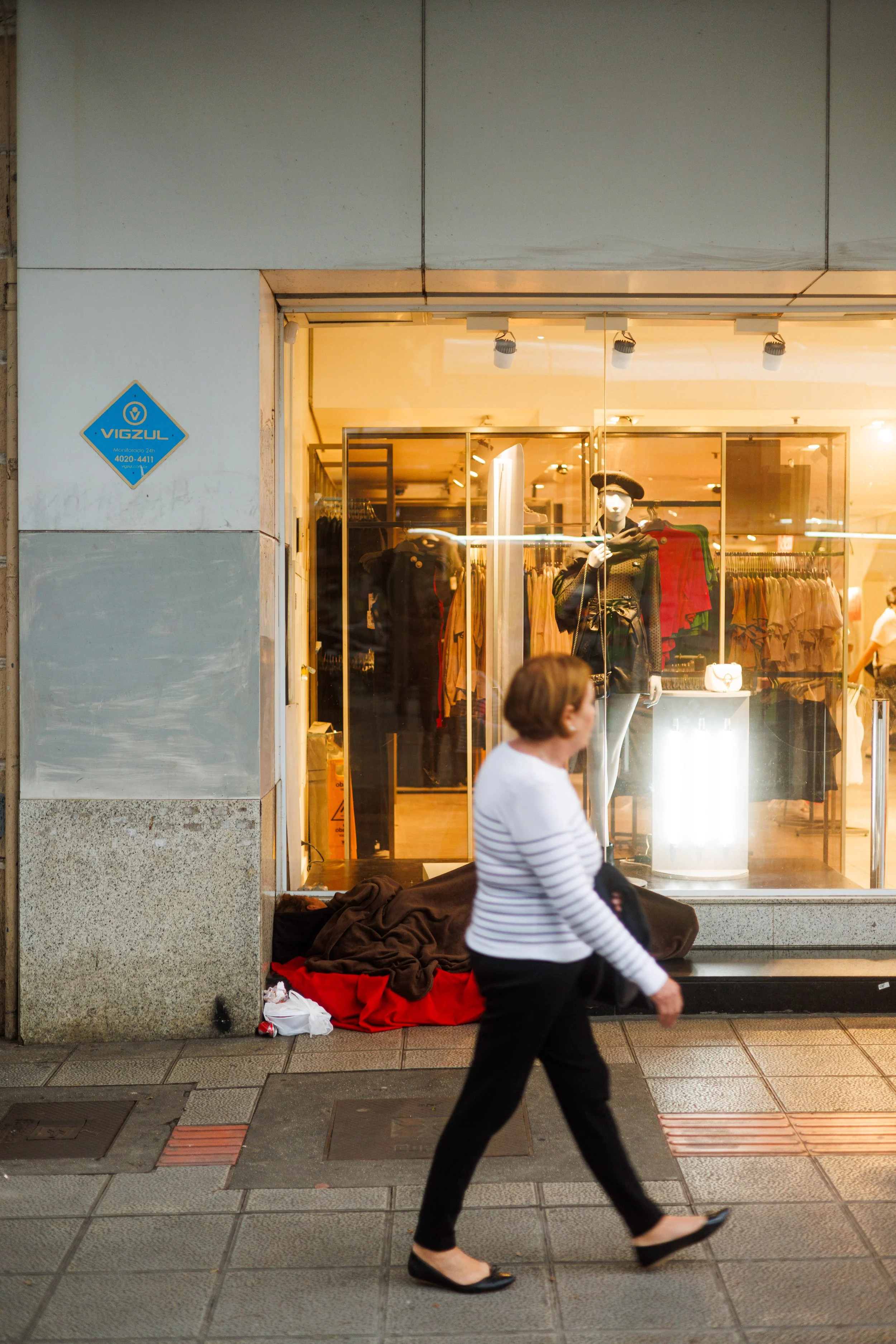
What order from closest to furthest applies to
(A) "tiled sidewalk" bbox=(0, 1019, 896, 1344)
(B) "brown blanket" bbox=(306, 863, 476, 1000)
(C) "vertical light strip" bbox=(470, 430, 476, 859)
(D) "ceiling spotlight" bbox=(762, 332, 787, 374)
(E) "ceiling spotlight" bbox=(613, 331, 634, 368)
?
(A) "tiled sidewalk" bbox=(0, 1019, 896, 1344) < (B) "brown blanket" bbox=(306, 863, 476, 1000) < (E) "ceiling spotlight" bbox=(613, 331, 634, 368) < (D) "ceiling spotlight" bbox=(762, 332, 787, 374) < (C) "vertical light strip" bbox=(470, 430, 476, 859)

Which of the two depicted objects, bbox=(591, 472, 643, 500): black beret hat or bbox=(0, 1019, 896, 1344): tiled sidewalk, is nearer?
bbox=(0, 1019, 896, 1344): tiled sidewalk

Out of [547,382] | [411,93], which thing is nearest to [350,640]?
[547,382]

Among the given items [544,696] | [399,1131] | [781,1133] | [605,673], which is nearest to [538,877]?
[544,696]

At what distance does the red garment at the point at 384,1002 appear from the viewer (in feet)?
15.9

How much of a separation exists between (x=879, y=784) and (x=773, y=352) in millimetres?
2513

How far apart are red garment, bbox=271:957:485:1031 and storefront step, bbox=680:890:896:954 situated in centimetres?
134

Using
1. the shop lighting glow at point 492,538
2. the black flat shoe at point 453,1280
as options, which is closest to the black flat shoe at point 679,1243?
the black flat shoe at point 453,1280

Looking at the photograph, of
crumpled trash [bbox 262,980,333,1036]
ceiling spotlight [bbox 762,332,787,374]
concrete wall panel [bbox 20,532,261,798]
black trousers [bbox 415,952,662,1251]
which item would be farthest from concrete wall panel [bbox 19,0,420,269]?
black trousers [bbox 415,952,662,1251]

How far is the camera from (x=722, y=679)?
632 centimetres

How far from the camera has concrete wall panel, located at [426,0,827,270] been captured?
192 inches

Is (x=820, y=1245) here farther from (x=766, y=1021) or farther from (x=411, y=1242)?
(x=766, y=1021)

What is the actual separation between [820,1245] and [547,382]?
4405 millimetres

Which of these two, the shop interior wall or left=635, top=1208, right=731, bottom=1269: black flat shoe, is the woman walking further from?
the shop interior wall

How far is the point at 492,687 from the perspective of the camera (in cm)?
629
